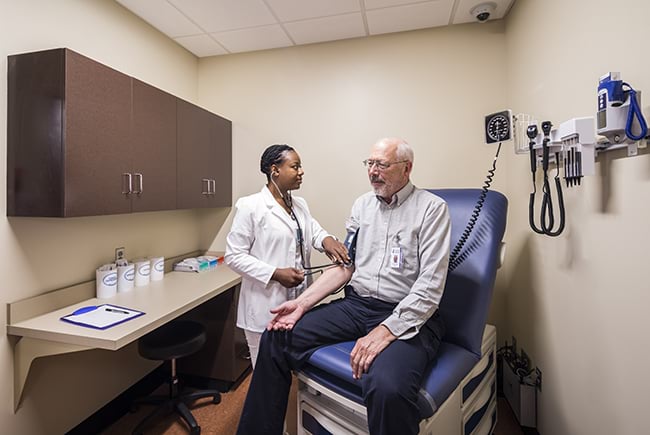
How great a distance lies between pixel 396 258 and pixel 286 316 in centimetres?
58

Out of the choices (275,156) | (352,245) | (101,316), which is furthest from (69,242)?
(352,245)

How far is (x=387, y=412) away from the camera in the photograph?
44.4 inches

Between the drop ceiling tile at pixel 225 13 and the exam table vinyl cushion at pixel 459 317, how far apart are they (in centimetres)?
173

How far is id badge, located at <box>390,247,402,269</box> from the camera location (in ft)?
5.10

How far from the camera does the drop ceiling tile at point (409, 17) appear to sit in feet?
7.25

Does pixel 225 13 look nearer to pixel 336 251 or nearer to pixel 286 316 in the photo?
pixel 336 251

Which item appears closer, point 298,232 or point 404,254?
point 404,254

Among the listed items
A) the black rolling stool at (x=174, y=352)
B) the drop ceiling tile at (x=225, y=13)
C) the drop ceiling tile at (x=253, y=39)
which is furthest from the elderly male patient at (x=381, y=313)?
the drop ceiling tile at (x=253, y=39)

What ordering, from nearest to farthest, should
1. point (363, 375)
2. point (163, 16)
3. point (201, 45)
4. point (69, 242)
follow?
1. point (363, 375)
2. point (69, 242)
3. point (163, 16)
4. point (201, 45)

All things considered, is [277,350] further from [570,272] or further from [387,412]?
[570,272]

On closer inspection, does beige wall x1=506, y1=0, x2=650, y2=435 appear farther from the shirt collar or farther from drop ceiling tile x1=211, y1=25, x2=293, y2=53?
drop ceiling tile x1=211, y1=25, x2=293, y2=53

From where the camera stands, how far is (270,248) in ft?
5.98

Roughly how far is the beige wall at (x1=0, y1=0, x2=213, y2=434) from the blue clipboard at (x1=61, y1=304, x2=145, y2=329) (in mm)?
254

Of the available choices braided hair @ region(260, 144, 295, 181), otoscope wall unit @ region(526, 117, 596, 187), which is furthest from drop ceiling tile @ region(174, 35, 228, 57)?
otoscope wall unit @ region(526, 117, 596, 187)
